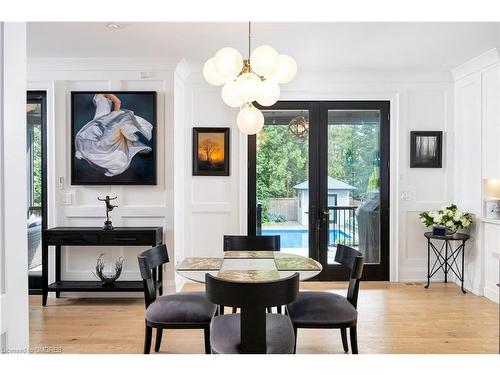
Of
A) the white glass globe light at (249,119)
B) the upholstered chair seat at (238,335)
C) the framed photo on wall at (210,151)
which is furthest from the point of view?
the framed photo on wall at (210,151)

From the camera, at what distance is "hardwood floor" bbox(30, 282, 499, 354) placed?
273 centimetres

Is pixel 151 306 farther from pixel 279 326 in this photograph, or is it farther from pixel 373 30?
pixel 373 30

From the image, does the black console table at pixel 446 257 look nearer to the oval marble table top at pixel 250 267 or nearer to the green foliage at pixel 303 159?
the green foliage at pixel 303 159

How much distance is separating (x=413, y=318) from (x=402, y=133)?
213 cm

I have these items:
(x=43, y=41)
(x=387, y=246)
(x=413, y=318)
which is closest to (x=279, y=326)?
(x=413, y=318)

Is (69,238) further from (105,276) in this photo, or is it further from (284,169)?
(284,169)

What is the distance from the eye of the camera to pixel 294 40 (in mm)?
3363

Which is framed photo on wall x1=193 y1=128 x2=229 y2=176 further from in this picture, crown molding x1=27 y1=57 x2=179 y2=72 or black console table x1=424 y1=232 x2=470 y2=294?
black console table x1=424 y1=232 x2=470 y2=294

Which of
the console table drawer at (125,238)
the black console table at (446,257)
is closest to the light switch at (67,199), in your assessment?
the console table drawer at (125,238)

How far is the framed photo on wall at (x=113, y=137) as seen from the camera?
12.5 feet

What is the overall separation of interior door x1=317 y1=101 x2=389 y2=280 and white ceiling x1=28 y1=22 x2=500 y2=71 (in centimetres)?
68

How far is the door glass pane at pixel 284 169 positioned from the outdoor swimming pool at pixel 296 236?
0.09 feet

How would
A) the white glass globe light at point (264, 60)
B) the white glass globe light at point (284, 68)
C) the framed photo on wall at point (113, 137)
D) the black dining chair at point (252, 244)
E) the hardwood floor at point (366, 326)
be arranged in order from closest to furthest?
1. the white glass globe light at point (264, 60)
2. the white glass globe light at point (284, 68)
3. the hardwood floor at point (366, 326)
4. the black dining chair at point (252, 244)
5. the framed photo on wall at point (113, 137)

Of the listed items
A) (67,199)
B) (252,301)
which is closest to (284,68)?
(252,301)
